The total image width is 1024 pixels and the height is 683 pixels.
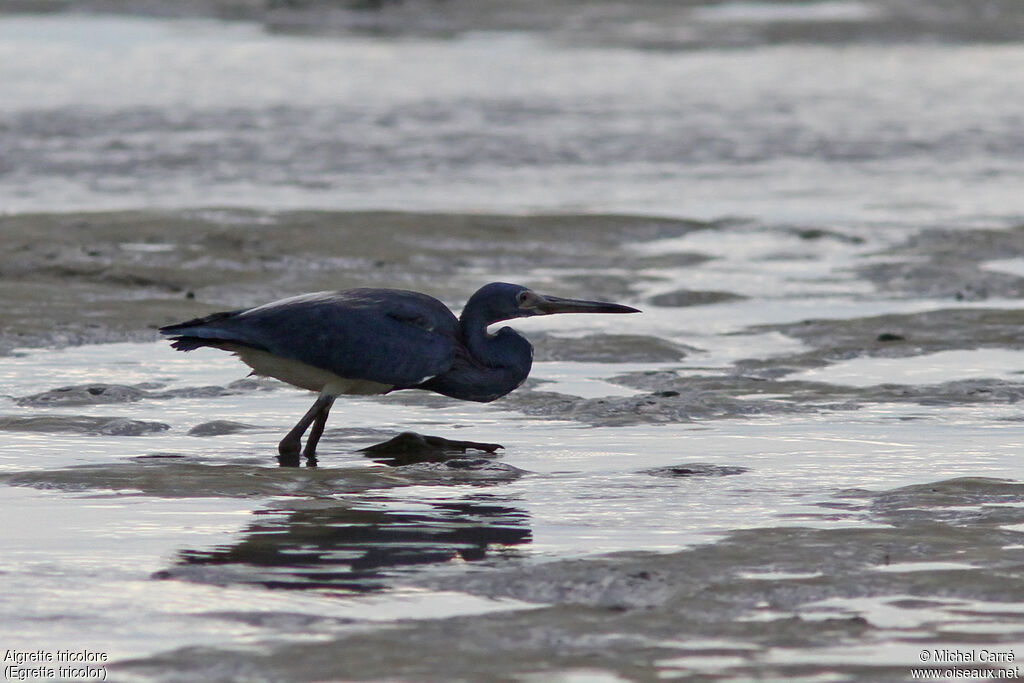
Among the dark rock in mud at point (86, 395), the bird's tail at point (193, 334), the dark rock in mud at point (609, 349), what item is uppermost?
the bird's tail at point (193, 334)

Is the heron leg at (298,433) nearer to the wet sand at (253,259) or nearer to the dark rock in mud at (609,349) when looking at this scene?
the dark rock in mud at (609,349)

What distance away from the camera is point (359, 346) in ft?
26.4

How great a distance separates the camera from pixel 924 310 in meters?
12.2

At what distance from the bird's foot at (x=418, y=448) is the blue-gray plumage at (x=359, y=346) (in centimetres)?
23

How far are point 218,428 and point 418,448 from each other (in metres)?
1.05

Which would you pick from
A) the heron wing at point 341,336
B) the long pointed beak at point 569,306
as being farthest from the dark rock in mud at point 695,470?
the long pointed beak at point 569,306

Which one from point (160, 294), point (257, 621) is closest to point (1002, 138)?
point (160, 294)

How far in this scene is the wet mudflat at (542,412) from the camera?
534cm

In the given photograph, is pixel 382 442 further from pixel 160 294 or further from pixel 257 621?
pixel 160 294

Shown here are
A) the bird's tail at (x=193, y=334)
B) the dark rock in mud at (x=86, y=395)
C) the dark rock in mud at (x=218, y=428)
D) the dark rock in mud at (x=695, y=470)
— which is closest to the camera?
the dark rock in mud at (x=695, y=470)

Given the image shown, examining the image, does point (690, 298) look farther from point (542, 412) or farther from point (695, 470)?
point (695, 470)

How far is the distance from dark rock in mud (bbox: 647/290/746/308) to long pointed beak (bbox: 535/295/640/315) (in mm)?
3561

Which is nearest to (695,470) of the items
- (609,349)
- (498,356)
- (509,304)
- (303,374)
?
(498,356)

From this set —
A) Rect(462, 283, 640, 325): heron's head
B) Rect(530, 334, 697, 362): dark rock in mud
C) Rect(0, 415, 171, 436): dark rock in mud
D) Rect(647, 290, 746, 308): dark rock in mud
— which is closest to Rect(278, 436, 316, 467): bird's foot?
Rect(0, 415, 171, 436): dark rock in mud
